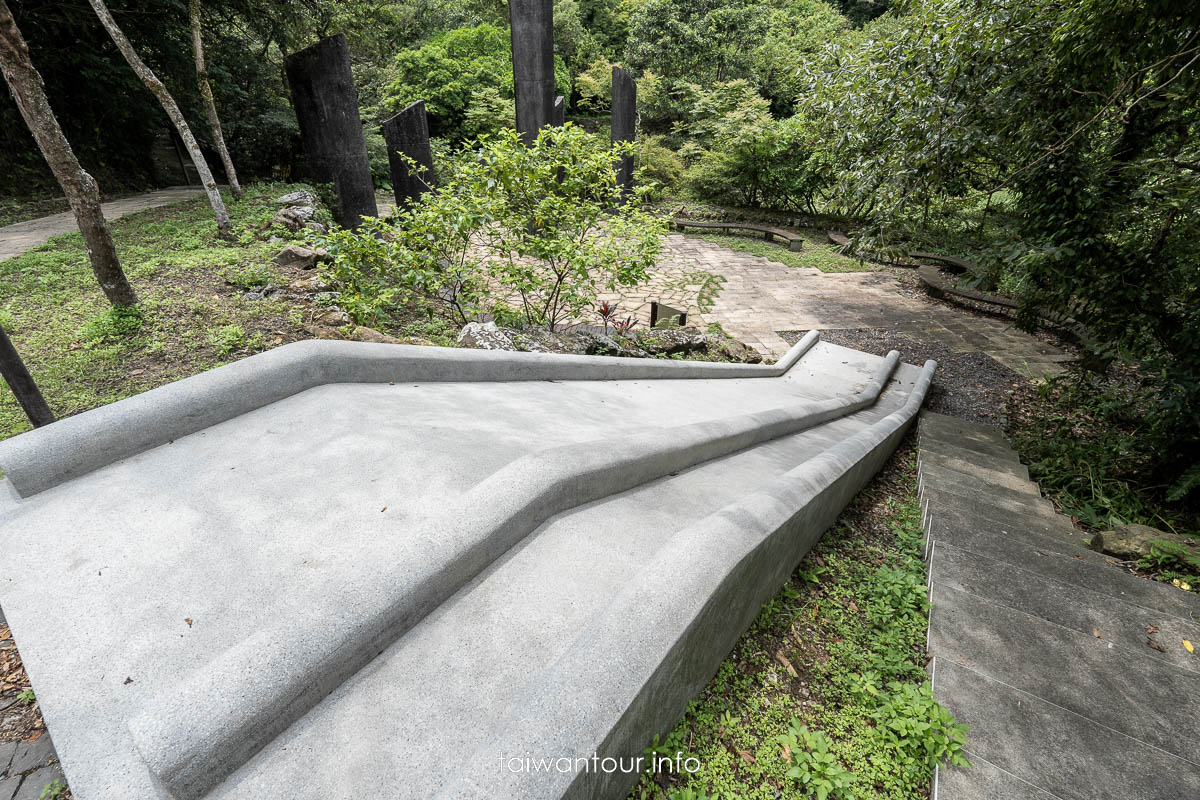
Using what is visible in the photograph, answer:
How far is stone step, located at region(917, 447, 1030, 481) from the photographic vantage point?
4.47 meters

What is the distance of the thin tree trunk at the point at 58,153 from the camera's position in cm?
347

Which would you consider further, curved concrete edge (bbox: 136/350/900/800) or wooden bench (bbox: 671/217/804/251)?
wooden bench (bbox: 671/217/804/251)

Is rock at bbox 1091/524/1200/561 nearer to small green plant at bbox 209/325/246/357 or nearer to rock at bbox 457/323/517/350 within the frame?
rock at bbox 457/323/517/350

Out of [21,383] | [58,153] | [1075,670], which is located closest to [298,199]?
[58,153]

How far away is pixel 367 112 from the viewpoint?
1878cm

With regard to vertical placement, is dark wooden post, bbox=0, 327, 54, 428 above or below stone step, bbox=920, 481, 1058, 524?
above

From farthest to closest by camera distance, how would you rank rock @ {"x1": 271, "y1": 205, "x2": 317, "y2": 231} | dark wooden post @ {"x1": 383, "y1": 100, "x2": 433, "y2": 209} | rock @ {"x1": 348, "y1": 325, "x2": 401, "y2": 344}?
dark wooden post @ {"x1": 383, "y1": 100, "x2": 433, "y2": 209}
rock @ {"x1": 271, "y1": 205, "x2": 317, "y2": 231}
rock @ {"x1": 348, "y1": 325, "x2": 401, "y2": 344}

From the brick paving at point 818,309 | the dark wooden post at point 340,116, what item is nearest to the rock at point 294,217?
the dark wooden post at point 340,116

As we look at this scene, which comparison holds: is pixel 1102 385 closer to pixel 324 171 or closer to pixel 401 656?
pixel 401 656

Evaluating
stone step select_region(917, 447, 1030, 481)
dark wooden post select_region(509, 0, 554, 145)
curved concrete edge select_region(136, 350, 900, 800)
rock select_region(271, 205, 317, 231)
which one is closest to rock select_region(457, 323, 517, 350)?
curved concrete edge select_region(136, 350, 900, 800)

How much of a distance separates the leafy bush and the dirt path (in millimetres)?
5600

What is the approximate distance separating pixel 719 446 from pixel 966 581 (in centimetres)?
148

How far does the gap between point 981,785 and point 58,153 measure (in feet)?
21.4

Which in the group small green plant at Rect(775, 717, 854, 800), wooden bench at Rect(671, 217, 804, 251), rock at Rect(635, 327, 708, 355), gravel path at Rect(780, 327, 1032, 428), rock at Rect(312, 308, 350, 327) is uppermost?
rock at Rect(312, 308, 350, 327)
